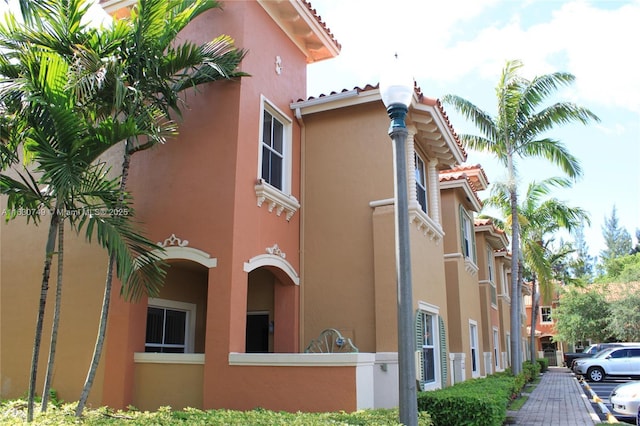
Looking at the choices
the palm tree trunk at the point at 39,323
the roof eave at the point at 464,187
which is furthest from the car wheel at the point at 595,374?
the palm tree trunk at the point at 39,323

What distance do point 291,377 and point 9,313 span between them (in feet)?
22.1

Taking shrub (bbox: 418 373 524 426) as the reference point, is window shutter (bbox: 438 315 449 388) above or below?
above

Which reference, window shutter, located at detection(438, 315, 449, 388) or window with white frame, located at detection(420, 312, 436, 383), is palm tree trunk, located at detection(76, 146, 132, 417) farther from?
window shutter, located at detection(438, 315, 449, 388)

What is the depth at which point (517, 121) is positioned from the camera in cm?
1789

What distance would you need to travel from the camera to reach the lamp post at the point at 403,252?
16.0 feet

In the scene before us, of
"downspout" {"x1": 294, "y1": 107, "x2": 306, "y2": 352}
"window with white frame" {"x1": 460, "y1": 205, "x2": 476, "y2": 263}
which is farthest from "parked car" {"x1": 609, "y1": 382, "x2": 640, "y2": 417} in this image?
"downspout" {"x1": 294, "y1": 107, "x2": 306, "y2": 352}

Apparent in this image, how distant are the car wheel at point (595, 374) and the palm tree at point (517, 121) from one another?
9.93 m

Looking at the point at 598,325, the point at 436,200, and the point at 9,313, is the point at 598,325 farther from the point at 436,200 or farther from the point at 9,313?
the point at 9,313

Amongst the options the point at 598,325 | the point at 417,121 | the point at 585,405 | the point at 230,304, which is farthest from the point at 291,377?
the point at 598,325

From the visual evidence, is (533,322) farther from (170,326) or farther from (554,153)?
(170,326)

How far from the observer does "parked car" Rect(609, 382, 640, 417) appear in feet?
38.5

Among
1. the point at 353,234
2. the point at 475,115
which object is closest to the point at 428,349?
the point at 353,234

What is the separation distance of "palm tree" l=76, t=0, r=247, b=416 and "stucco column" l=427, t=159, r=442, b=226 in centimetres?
628

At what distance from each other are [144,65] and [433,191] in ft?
25.4
